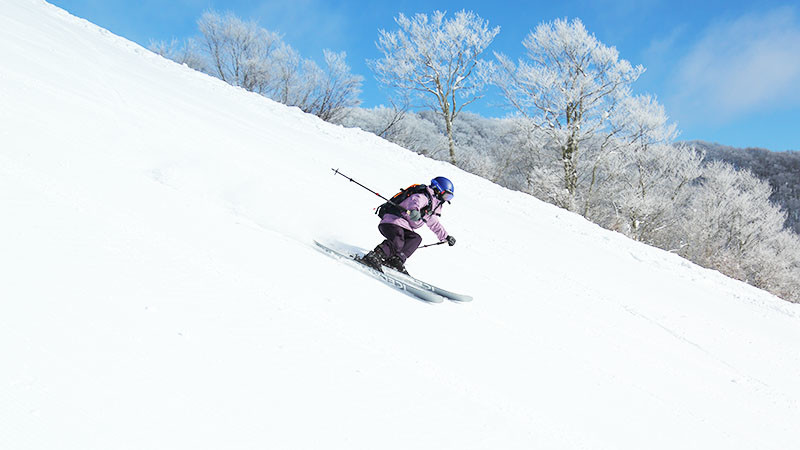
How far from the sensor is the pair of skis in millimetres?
5039

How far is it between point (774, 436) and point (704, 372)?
1010 mm

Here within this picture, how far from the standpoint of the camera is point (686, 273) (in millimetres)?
9070

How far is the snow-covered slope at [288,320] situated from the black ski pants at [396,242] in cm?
56

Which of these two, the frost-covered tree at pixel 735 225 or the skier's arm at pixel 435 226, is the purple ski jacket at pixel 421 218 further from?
the frost-covered tree at pixel 735 225

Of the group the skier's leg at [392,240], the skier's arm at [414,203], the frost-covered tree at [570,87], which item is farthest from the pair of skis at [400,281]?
the frost-covered tree at [570,87]

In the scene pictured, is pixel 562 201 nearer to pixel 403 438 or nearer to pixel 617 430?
pixel 617 430

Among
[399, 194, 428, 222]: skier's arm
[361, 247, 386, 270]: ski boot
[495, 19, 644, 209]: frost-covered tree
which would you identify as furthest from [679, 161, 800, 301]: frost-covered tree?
[361, 247, 386, 270]: ski boot

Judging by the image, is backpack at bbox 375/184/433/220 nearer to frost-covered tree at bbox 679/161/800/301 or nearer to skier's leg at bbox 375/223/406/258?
skier's leg at bbox 375/223/406/258

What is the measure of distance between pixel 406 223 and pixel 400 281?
0.78m

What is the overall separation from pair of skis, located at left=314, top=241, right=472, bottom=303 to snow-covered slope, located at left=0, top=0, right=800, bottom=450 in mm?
240

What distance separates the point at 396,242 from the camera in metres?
5.57

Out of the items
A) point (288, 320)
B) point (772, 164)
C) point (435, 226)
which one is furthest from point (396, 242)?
point (772, 164)

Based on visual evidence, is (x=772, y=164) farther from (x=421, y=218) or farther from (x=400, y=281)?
(x=400, y=281)

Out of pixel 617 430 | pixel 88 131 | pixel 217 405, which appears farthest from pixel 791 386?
pixel 88 131
